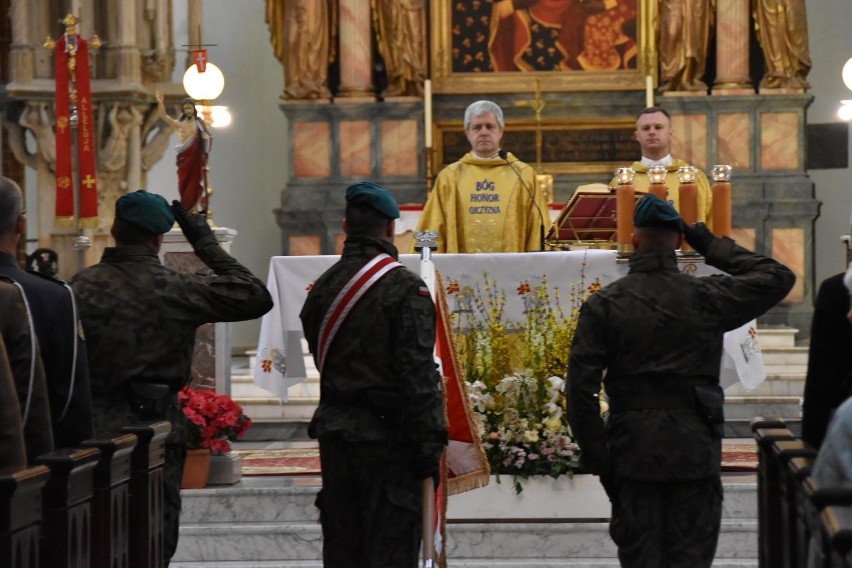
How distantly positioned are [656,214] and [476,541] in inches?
95.1

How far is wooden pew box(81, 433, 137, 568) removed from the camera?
4.85m

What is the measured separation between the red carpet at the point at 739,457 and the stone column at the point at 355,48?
6520 millimetres

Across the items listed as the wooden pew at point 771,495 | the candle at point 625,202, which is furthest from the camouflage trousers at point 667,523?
the candle at point 625,202

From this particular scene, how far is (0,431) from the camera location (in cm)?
420

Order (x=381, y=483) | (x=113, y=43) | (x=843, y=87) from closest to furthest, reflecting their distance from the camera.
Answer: (x=381, y=483), (x=113, y=43), (x=843, y=87)

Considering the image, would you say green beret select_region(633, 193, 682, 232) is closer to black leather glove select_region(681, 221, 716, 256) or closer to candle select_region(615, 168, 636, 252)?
black leather glove select_region(681, 221, 716, 256)

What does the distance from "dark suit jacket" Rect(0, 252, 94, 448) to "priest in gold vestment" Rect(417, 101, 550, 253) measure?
436cm

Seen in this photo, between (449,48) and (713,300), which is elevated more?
(449,48)

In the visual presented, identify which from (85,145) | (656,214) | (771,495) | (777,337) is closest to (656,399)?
(771,495)

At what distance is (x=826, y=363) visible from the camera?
192 inches

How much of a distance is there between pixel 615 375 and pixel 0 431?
2355 millimetres

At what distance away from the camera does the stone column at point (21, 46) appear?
14.7 m

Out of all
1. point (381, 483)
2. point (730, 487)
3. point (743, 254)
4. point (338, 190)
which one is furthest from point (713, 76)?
point (381, 483)

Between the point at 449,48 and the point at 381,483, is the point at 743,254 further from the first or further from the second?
the point at 449,48
